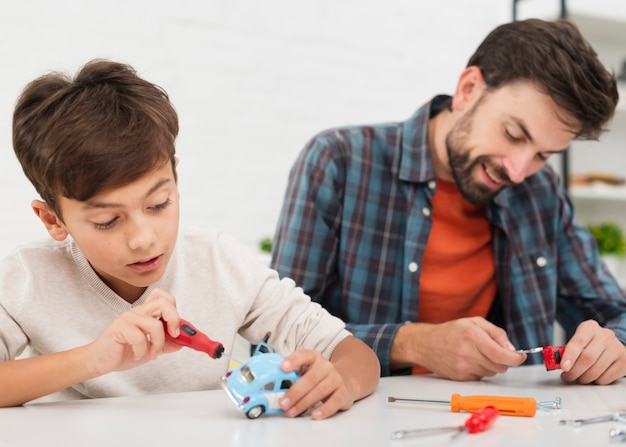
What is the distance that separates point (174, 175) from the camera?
3.78 feet

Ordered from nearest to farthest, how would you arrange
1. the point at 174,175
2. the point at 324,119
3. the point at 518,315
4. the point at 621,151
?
the point at 174,175 → the point at 518,315 → the point at 324,119 → the point at 621,151

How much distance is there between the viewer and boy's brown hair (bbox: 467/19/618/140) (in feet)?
4.85

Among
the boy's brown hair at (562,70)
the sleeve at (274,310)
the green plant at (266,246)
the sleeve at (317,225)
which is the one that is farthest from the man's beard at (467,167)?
the green plant at (266,246)

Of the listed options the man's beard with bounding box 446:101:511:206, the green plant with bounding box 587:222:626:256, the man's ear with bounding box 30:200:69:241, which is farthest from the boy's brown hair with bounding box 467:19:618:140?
the green plant with bounding box 587:222:626:256

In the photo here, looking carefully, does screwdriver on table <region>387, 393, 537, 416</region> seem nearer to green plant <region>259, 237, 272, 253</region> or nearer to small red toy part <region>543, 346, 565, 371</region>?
small red toy part <region>543, 346, 565, 371</region>

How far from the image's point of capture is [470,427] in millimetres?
866

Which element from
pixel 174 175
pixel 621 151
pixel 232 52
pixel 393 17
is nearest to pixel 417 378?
pixel 174 175

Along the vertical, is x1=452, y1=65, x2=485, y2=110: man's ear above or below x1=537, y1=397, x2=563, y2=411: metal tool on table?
above

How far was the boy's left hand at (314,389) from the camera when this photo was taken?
36.7 inches

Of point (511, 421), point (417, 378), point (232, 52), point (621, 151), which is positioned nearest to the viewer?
point (511, 421)

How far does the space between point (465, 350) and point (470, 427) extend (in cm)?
37

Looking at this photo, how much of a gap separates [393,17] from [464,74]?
1.59m

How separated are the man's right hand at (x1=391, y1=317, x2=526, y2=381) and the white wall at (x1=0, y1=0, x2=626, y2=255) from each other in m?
1.52

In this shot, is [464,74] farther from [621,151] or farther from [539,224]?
[621,151]
